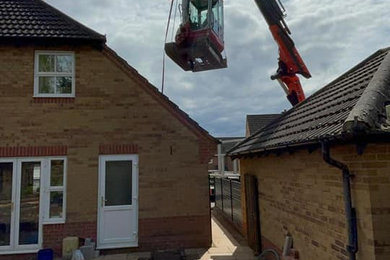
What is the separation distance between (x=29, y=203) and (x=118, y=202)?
241 centimetres

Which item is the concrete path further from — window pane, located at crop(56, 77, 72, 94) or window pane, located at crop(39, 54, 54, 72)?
window pane, located at crop(39, 54, 54, 72)

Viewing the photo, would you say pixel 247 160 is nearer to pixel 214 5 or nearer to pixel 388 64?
pixel 388 64

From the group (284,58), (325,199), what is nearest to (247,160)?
(284,58)

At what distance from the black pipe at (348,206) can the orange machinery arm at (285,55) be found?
801 centimetres

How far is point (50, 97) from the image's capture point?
934 centimetres

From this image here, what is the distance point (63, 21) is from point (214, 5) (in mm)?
5435

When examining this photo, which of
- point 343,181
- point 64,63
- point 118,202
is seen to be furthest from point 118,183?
point 343,181

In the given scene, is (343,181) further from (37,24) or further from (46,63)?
(37,24)

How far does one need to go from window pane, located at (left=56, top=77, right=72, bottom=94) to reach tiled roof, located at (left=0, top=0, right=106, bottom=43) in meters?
1.17

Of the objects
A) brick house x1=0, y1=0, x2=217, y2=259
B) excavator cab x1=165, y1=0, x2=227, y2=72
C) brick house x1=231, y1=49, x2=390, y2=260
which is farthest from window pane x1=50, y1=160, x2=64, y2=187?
brick house x1=231, y1=49, x2=390, y2=260

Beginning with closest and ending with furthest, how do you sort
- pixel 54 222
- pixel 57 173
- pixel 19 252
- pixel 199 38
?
pixel 19 252 → pixel 54 222 → pixel 57 173 → pixel 199 38

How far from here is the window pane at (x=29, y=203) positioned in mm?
8820

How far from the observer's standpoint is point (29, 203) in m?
8.95

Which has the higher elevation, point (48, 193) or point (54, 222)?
point (48, 193)
